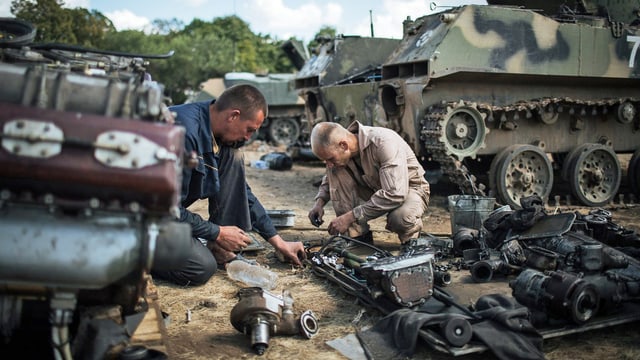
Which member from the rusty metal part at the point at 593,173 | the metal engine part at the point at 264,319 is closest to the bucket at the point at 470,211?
the metal engine part at the point at 264,319

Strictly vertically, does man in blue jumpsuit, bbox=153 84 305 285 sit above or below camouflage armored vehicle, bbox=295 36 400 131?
below

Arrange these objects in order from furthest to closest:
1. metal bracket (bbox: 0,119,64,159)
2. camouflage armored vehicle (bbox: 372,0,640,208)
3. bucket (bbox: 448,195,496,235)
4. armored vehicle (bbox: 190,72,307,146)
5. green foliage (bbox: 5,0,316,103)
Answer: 1. green foliage (bbox: 5,0,316,103)
2. armored vehicle (bbox: 190,72,307,146)
3. camouflage armored vehicle (bbox: 372,0,640,208)
4. bucket (bbox: 448,195,496,235)
5. metal bracket (bbox: 0,119,64,159)

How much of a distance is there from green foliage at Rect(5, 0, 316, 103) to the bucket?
19981 millimetres

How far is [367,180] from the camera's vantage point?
5488 millimetres

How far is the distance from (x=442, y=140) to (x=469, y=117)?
1.99 feet

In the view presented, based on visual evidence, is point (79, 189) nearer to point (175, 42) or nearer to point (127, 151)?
point (127, 151)

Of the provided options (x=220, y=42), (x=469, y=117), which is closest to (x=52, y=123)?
(x=469, y=117)

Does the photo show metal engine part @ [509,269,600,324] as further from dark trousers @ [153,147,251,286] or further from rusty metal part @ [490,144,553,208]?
rusty metal part @ [490,144,553,208]

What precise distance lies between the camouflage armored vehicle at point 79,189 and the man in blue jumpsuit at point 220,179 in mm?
1542

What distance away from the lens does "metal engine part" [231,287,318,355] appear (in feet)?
10.6

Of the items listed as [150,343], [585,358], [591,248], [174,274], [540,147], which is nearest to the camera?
[150,343]

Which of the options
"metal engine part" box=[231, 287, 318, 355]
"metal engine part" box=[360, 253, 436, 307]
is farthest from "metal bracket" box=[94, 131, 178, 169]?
"metal engine part" box=[360, 253, 436, 307]

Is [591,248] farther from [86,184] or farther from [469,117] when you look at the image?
[469,117]

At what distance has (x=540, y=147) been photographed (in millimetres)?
8242
